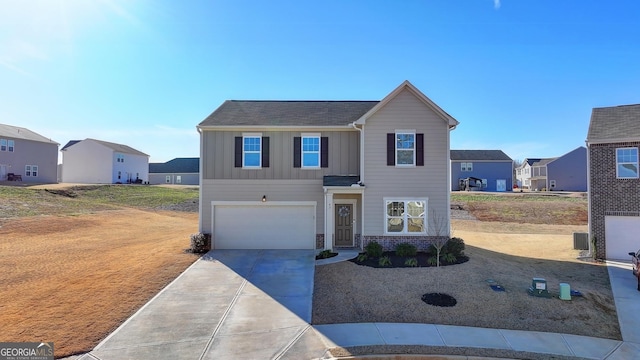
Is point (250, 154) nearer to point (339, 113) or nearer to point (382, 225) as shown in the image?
point (339, 113)

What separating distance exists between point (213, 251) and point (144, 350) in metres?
8.49

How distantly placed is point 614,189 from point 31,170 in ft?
179

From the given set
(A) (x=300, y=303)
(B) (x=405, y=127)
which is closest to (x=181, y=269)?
(A) (x=300, y=303)

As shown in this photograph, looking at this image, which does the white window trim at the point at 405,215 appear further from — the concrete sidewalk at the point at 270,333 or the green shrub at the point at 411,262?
the concrete sidewalk at the point at 270,333

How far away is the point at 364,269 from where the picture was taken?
472 inches

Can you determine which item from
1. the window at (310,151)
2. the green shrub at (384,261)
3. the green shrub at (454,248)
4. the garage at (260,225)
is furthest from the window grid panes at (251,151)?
the green shrub at (454,248)

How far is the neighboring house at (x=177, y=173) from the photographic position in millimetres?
60250

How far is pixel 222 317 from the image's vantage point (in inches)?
320

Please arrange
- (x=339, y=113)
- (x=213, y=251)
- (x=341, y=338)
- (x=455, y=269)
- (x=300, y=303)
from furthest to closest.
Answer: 1. (x=339, y=113)
2. (x=213, y=251)
3. (x=455, y=269)
4. (x=300, y=303)
5. (x=341, y=338)

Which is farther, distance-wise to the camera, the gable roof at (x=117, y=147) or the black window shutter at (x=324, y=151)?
the gable roof at (x=117, y=147)

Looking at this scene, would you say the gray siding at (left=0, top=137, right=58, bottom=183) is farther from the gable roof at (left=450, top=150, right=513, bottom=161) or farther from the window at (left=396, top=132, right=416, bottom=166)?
the gable roof at (left=450, top=150, right=513, bottom=161)

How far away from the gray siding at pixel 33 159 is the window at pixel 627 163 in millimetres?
53533

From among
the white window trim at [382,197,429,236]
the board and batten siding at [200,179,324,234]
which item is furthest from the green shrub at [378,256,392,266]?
the board and batten siding at [200,179,324,234]

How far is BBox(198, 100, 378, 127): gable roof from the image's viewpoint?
1559 cm
